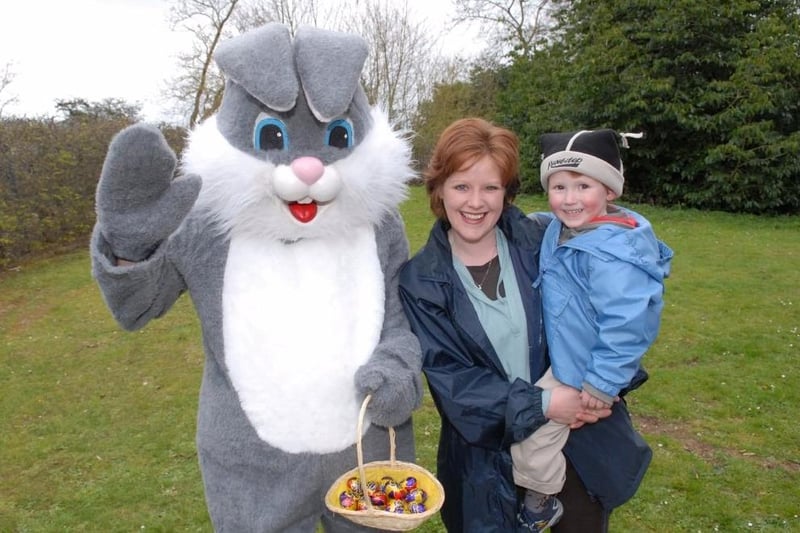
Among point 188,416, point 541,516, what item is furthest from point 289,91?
point 188,416

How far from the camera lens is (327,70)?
1.68 meters

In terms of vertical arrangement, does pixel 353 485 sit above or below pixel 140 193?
below

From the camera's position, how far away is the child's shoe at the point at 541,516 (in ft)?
6.48

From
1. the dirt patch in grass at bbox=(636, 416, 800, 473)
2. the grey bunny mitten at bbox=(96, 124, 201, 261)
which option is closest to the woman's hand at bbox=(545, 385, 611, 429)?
the grey bunny mitten at bbox=(96, 124, 201, 261)

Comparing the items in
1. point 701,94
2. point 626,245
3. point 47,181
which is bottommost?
point 47,181

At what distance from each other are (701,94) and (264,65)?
485 inches

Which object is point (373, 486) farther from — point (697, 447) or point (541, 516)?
point (697, 447)

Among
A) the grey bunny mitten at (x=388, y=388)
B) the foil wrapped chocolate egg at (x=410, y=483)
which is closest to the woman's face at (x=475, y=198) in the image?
the grey bunny mitten at (x=388, y=388)

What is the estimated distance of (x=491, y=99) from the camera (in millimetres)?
19438

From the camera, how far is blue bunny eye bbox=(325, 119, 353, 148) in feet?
5.86

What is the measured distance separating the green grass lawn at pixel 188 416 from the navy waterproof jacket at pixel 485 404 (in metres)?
1.35

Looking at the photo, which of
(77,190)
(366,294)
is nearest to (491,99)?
(77,190)

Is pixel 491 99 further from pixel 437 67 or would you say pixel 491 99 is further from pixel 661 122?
pixel 661 122

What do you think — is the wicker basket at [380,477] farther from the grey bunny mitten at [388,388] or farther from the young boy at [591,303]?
the young boy at [591,303]
